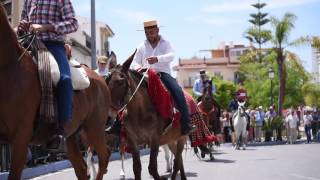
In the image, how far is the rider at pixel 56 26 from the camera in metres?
7.33

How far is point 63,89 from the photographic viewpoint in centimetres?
727

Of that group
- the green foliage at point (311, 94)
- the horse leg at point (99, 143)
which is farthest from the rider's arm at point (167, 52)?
the green foliage at point (311, 94)

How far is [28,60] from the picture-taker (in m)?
6.93

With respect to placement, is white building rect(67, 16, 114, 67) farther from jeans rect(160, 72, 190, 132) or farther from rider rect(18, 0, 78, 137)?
rider rect(18, 0, 78, 137)

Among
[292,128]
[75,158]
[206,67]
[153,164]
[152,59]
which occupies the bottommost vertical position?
[153,164]

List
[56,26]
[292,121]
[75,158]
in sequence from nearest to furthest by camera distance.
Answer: [56,26] → [75,158] → [292,121]

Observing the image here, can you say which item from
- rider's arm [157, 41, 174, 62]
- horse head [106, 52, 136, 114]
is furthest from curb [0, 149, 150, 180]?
rider's arm [157, 41, 174, 62]

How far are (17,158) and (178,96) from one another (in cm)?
517

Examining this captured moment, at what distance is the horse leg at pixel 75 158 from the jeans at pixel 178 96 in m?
2.95

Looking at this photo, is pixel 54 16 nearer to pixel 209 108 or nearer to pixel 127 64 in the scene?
pixel 127 64

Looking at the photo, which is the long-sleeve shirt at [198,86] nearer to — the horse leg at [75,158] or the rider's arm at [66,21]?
the horse leg at [75,158]

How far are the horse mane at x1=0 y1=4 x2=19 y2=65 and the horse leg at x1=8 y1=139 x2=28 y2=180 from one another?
2.92 ft

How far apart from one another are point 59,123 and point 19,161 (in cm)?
93

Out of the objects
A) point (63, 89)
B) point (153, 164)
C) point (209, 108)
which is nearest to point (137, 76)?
point (153, 164)
